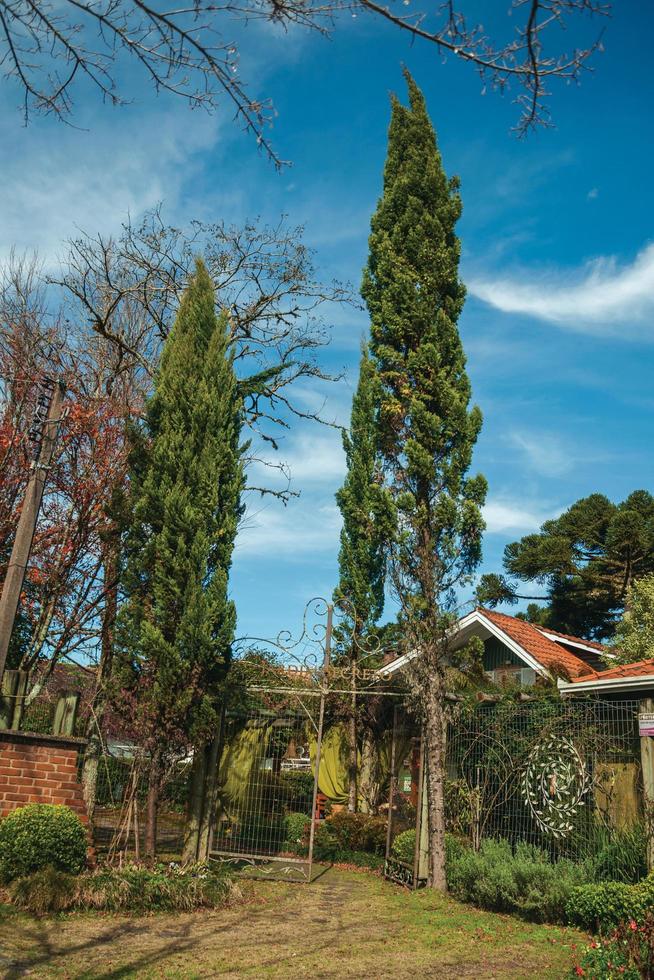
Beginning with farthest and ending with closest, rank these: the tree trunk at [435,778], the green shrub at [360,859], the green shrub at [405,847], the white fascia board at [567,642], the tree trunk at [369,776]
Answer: the white fascia board at [567,642] → the tree trunk at [369,776] → the green shrub at [360,859] → the green shrub at [405,847] → the tree trunk at [435,778]

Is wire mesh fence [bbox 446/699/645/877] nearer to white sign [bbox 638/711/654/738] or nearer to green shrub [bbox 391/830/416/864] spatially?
white sign [bbox 638/711/654/738]

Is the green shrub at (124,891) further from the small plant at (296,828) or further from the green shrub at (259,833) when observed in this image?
the small plant at (296,828)

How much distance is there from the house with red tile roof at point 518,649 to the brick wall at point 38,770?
8.03m

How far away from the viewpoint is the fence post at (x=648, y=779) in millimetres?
7848

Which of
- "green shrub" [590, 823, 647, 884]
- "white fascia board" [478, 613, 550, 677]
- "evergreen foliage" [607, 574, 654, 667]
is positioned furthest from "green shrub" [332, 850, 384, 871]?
"evergreen foliage" [607, 574, 654, 667]

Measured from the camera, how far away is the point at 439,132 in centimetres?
1272

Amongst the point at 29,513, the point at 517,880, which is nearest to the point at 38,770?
the point at 29,513

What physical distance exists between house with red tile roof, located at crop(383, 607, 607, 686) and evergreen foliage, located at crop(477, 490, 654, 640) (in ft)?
14.2

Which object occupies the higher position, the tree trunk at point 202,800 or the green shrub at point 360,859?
the tree trunk at point 202,800

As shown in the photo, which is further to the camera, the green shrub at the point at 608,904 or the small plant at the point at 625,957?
the green shrub at the point at 608,904

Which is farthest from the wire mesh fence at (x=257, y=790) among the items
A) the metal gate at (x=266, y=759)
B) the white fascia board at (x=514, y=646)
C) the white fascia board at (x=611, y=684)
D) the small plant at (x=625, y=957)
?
the small plant at (x=625, y=957)

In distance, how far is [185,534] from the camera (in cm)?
1045

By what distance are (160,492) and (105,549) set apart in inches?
83.0

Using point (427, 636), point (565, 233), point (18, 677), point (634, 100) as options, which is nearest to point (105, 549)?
point (18, 677)
